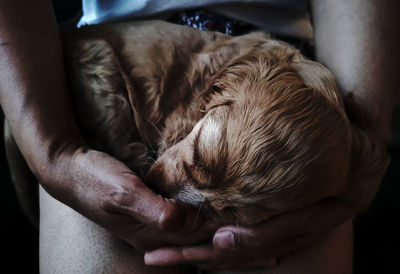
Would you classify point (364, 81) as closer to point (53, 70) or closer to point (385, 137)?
point (385, 137)

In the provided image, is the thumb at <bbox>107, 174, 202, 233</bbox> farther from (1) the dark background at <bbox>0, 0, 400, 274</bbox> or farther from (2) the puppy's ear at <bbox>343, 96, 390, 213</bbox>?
(1) the dark background at <bbox>0, 0, 400, 274</bbox>

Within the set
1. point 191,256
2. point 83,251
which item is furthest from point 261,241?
point 83,251

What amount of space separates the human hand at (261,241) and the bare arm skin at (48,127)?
65mm

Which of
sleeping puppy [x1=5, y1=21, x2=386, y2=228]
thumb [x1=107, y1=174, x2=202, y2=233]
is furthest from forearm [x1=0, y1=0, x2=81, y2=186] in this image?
thumb [x1=107, y1=174, x2=202, y2=233]

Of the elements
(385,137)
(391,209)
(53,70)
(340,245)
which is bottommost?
(391,209)

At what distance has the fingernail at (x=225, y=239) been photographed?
989 mm

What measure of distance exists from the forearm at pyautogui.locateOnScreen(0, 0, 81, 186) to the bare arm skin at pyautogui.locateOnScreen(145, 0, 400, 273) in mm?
373

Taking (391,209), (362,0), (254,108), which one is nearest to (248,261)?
(254,108)

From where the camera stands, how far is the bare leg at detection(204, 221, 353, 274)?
43.9 inches

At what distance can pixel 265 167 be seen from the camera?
0.92 meters

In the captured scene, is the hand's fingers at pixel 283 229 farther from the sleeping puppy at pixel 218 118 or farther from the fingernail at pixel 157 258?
the fingernail at pixel 157 258

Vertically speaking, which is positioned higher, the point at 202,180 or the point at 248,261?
the point at 202,180

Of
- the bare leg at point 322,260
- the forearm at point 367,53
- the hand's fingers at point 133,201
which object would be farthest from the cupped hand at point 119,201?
the forearm at point 367,53

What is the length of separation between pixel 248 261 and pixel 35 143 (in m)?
0.61
